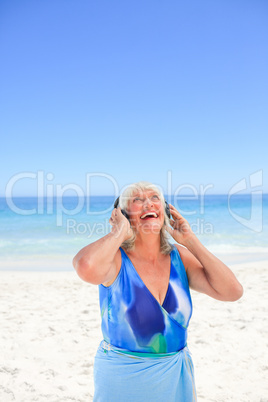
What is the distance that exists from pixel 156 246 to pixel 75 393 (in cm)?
208

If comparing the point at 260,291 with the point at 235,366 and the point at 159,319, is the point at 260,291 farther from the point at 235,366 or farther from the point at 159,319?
the point at 159,319

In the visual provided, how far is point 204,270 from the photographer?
6.88 feet

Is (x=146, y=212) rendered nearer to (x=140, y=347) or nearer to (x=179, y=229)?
(x=179, y=229)

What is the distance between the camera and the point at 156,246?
2156mm

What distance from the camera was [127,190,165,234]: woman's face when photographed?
206cm

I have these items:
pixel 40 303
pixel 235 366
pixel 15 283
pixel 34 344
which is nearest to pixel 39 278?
pixel 15 283

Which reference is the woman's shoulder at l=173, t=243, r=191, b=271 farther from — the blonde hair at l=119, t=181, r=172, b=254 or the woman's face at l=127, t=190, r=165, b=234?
the woman's face at l=127, t=190, r=165, b=234

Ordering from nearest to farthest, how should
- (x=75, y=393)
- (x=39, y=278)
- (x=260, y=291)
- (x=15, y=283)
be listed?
(x=75, y=393) < (x=260, y=291) < (x=15, y=283) < (x=39, y=278)

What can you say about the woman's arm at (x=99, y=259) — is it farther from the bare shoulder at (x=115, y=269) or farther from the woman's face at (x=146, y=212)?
the woman's face at (x=146, y=212)

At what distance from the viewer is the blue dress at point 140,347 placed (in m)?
1.79

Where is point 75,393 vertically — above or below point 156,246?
below

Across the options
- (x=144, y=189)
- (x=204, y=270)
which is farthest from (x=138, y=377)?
(x=144, y=189)

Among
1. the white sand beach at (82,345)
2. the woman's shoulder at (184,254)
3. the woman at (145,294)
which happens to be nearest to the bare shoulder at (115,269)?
the woman at (145,294)

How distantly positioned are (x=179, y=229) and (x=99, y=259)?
65cm
